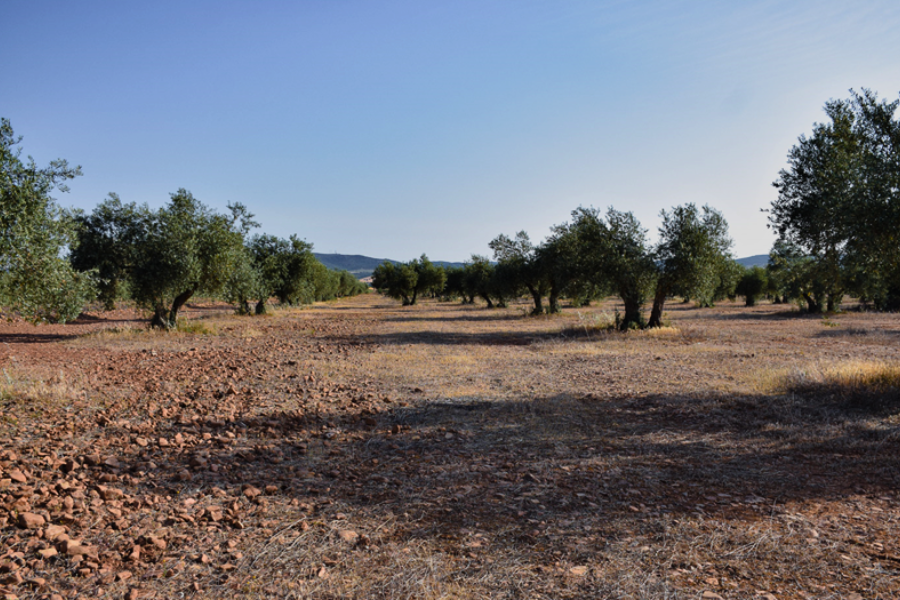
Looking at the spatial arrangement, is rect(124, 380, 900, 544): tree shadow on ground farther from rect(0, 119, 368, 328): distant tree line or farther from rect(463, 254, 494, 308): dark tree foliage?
rect(463, 254, 494, 308): dark tree foliage

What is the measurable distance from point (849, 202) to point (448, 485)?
10.5 metres

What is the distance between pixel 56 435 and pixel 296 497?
439 centimetres

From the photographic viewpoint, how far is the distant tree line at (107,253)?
1135 centimetres

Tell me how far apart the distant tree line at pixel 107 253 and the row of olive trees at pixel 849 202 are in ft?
58.7

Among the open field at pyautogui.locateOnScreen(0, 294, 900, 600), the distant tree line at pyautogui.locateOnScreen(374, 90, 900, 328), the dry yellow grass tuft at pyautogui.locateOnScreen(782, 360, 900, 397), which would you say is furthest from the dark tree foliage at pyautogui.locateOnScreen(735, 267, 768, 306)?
the open field at pyautogui.locateOnScreen(0, 294, 900, 600)

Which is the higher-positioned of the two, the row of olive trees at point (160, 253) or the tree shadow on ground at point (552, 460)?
the row of olive trees at point (160, 253)

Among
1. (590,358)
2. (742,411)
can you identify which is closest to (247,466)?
(742,411)

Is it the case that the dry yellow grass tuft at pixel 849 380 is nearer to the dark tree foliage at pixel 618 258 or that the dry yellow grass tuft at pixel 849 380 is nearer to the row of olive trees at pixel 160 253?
the dark tree foliage at pixel 618 258

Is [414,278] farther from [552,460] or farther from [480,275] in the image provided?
[552,460]

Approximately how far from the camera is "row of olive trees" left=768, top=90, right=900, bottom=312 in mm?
10039

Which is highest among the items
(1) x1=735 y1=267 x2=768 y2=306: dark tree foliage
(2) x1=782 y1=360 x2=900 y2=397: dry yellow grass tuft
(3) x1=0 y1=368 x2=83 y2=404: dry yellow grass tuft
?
(1) x1=735 y1=267 x2=768 y2=306: dark tree foliage

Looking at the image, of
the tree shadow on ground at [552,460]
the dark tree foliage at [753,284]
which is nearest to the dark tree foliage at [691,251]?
the tree shadow on ground at [552,460]

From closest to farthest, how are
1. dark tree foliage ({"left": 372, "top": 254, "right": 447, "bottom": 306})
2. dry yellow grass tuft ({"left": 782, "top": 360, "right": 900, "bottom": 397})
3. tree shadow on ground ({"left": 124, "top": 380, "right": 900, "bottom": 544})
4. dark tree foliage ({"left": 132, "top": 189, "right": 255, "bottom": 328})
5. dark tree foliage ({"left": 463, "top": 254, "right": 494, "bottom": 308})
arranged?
1. tree shadow on ground ({"left": 124, "top": 380, "right": 900, "bottom": 544})
2. dry yellow grass tuft ({"left": 782, "top": 360, "right": 900, "bottom": 397})
3. dark tree foliage ({"left": 132, "top": 189, "right": 255, "bottom": 328})
4. dark tree foliage ({"left": 463, "top": 254, "right": 494, "bottom": 308})
5. dark tree foliage ({"left": 372, "top": 254, "right": 447, "bottom": 306})

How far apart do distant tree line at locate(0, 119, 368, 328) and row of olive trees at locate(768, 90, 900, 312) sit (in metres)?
17.9
